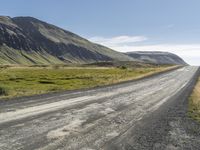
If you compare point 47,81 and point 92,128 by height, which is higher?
point 92,128

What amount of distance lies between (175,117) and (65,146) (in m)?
8.57

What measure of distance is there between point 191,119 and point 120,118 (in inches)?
145

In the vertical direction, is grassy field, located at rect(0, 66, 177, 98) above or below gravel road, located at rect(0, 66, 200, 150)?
below

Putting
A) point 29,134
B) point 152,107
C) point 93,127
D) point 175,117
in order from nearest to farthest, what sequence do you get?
point 29,134 < point 93,127 < point 175,117 < point 152,107

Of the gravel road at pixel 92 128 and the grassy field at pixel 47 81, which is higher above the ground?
the gravel road at pixel 92 128

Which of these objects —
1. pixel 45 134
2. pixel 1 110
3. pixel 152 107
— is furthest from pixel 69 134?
pixel 152 107

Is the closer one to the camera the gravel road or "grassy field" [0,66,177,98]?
the gravel road

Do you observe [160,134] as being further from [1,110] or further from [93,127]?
[1,110]

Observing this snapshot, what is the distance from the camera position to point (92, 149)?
31.5 feet

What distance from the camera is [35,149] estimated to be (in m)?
9.24

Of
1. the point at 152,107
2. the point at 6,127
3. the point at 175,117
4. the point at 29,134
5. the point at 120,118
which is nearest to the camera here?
the point at 29,134

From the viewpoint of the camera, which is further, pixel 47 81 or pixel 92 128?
pixel 47 81

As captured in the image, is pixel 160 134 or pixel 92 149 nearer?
pixel 92 149

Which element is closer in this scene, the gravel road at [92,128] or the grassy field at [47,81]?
the gravel road at [92,128]
